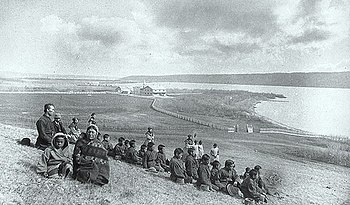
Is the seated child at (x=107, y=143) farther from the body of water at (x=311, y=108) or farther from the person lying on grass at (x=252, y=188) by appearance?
the body of water at (x=311, y=108)

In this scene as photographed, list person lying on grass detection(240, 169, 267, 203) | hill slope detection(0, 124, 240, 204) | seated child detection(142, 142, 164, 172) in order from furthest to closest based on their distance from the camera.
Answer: seated child detection(142, 142, 164, 172)
person lying on grass detection(240, 169, 267, 203)
hill slope detection(0, 124, 240, 204)

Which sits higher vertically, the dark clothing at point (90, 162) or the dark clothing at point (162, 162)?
the dark clothing at point (90, 162)

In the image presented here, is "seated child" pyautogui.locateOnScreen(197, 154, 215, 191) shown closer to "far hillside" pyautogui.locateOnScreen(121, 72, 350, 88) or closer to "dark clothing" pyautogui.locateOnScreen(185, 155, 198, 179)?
"dark clothing" pyautogui.locateOnScreen(185, 155, 198, 179)

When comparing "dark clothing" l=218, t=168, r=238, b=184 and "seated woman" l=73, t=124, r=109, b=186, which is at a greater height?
Answer: "seated woman" l=73, t=124, r=109, b=186

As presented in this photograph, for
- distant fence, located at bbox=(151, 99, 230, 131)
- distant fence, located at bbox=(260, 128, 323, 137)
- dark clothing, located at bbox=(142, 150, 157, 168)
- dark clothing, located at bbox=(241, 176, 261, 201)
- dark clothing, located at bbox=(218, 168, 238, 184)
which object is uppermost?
distant fence, located at bbox=(151, 99, 230, 131)

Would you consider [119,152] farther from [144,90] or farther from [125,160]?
[144,90]

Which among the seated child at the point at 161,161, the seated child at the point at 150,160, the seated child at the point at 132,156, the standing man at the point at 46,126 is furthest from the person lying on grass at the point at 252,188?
the standing man at the point at 46,126

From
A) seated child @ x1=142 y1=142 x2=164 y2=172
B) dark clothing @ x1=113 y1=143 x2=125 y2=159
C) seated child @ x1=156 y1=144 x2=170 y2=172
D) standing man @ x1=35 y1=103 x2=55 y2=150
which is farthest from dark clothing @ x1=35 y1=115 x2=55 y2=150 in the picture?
seated child @ x1=156 y1=144 x2=170 y2=172

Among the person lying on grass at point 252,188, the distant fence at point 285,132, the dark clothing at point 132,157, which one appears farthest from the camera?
the distant fence at point 285,132
